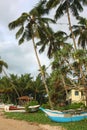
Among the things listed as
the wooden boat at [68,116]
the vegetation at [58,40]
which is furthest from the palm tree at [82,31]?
the wooden boat at [68,116]

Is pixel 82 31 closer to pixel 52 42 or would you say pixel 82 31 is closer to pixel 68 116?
pixel 52 42

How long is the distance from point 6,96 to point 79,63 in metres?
49.7

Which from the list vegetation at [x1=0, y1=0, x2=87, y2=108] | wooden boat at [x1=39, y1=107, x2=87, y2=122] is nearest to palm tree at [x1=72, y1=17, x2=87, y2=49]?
vegetation at [x1=0, y1=0, x2=87, y2=108]

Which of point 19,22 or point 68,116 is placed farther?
point 19,22

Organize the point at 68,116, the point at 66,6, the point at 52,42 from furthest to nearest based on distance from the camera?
the point at 52,42 < the point at 66,6 < the point at 68,116

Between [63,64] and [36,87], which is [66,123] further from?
[36,87]

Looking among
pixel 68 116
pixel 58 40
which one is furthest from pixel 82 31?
pixel 68 116

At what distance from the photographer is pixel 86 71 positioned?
1131 inches

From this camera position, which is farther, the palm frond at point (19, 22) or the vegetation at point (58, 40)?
the palm frond at point (19, 22)

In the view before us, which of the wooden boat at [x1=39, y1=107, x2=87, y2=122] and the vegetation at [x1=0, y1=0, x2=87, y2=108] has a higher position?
the vegetation at [x1=0, y1=0, x2=87, y2=108]

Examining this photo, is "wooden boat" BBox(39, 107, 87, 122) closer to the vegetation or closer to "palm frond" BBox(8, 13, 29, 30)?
the vegetation

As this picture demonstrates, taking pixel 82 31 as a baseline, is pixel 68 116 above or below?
below

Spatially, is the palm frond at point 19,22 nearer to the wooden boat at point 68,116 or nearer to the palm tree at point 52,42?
the palm tree at point 52,42

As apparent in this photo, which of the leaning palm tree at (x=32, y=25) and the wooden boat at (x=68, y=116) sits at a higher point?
the leaning palm tree at (x=32, y=25)
